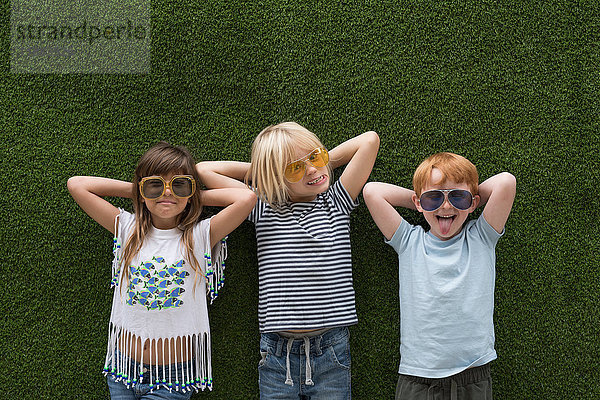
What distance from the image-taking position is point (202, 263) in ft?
7.82

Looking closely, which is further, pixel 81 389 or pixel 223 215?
pixel 81 389

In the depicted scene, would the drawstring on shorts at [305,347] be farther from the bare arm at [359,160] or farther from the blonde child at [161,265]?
the bare arm at [359,160]

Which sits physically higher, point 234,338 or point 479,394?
point 234,338

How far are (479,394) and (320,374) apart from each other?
0.73 meters

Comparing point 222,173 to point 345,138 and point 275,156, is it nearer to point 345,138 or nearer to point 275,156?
point 275,156

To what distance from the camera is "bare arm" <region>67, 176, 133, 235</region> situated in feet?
7.89

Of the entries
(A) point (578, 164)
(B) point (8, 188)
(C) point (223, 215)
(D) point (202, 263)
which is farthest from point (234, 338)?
(A) point (578, 164)

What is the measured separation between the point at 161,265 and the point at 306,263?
2.20ft

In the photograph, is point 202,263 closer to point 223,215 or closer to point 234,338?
point 223,215

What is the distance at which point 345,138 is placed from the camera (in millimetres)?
2623

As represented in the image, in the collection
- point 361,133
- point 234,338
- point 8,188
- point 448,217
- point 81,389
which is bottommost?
point 81,389

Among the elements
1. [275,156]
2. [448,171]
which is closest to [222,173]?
[275,156]

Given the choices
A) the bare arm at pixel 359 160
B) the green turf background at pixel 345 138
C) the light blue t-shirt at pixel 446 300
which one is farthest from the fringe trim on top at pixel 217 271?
the light blue t-shirt at pixel 446 300

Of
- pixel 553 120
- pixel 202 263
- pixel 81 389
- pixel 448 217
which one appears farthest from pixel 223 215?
pixel 553 120
